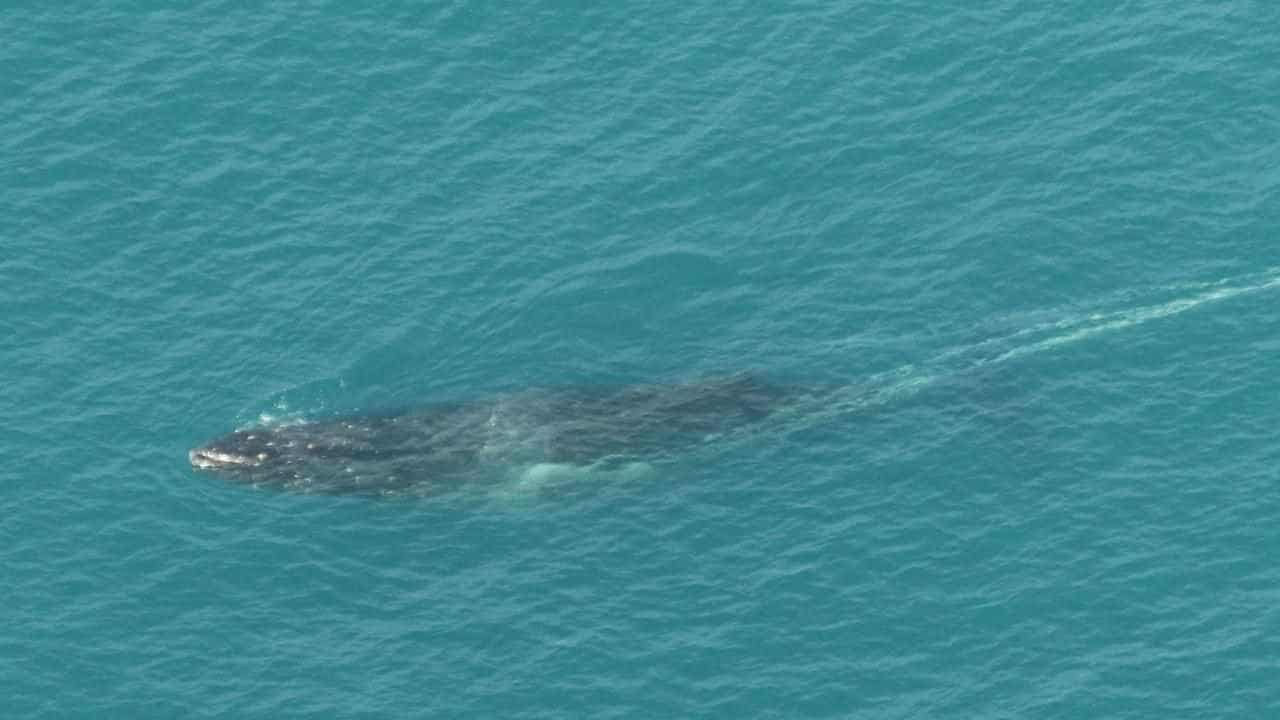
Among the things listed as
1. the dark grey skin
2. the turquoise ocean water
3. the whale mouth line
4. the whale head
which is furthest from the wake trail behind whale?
the whale mouth line

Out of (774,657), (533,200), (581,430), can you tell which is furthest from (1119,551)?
(533,200)

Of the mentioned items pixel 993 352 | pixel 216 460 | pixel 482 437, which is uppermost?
pixel 993 352

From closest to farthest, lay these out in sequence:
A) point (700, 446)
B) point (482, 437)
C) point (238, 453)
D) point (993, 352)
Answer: point (238, 453)
point (700, 446)
point (482, 437)
point (993, 352)

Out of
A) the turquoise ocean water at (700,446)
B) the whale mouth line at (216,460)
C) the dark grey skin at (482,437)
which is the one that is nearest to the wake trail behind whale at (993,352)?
the turquoise ocean water at (700,446)

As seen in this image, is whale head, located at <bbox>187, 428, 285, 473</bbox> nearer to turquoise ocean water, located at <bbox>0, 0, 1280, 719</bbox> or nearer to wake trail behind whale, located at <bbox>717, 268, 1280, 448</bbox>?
turquoise ocean water, located at <bbox>0, 0, 1280, 719</bbox>

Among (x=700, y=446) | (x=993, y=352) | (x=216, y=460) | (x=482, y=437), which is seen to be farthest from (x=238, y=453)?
(x=993, y=352)

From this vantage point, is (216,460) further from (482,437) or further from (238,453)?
(482,437)

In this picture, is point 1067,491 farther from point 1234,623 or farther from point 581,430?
point 581,430
